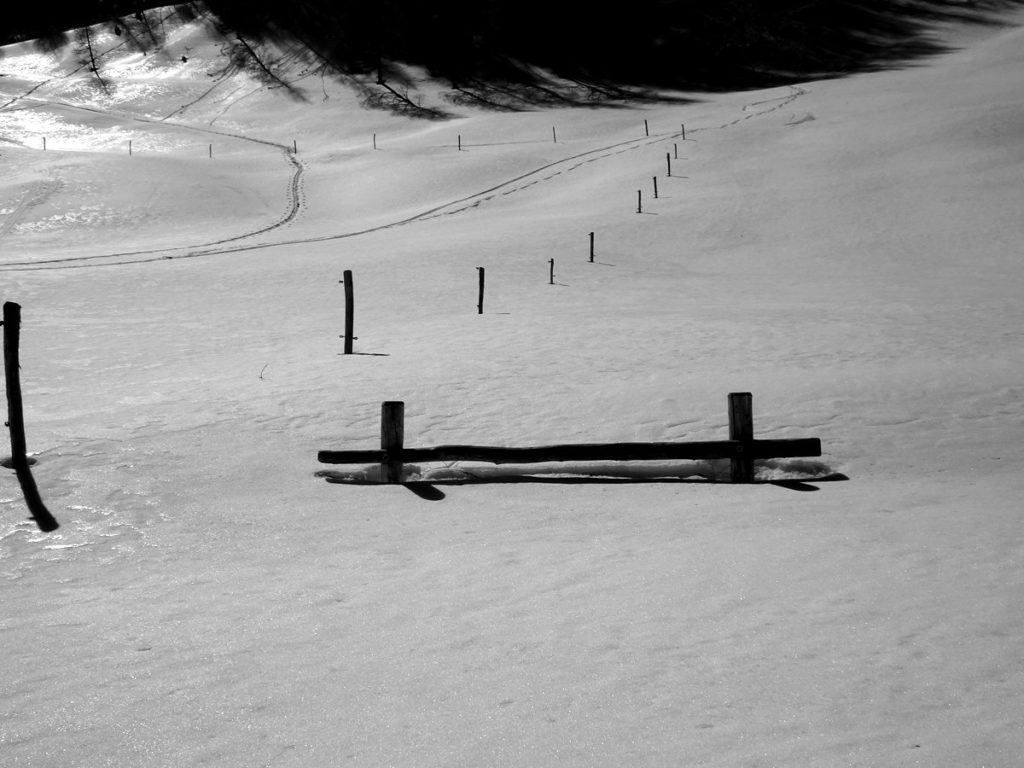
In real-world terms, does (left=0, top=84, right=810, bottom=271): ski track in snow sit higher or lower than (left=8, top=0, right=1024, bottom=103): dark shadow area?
lower

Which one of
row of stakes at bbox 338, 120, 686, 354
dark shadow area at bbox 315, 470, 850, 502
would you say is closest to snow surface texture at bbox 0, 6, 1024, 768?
dark shadow area at bbox 315, 470, 850, 502

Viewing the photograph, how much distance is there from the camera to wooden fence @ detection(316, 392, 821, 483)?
424 inches

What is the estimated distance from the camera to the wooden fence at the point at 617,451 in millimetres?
10758

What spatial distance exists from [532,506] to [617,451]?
1143 millimetres

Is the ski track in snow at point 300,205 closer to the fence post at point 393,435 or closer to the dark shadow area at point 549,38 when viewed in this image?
the dark shadow area at point 549,38

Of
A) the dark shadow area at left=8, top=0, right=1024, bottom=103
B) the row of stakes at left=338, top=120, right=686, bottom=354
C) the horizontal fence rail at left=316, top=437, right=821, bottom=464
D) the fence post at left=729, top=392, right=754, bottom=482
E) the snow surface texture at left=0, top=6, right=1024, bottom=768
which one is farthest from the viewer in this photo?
the dark shadow area at left=8, top=0, right=1024, bottom=103

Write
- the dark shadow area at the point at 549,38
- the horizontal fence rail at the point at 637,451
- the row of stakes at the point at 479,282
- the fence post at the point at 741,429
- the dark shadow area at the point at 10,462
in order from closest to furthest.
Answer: the horizontal fence rail at the point at 637,451 → the fence post at the point at 741,429 → the dark shadow area at the point at 10,462 → the row of stakes at the point at 479,282 → the dark shadow area at the point at 549,38

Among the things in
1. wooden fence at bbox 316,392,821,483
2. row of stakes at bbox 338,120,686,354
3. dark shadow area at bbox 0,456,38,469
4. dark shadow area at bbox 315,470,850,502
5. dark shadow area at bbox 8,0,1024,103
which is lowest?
dark shadow area at bbox 315,470,850,502

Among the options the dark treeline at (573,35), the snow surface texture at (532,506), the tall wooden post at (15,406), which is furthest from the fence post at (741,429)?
the dark treeline at (573,35)

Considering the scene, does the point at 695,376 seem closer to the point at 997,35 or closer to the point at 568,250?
the point at 568,250

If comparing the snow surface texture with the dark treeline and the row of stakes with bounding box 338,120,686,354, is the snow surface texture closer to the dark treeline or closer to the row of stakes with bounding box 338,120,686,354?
the row of stakes with bounding box 338,120,686,354

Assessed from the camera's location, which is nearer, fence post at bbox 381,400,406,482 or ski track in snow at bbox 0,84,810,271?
fence post at bbox 381,400,406,482

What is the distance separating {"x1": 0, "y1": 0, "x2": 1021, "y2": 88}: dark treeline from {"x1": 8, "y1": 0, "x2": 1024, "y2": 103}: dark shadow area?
0.11 metres

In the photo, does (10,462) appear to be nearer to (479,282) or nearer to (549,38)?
(479,282)
